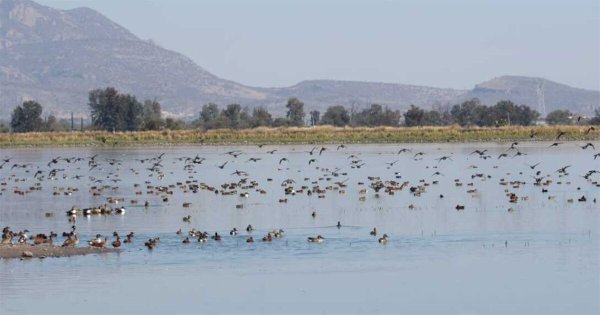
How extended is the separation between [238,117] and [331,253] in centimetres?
11819

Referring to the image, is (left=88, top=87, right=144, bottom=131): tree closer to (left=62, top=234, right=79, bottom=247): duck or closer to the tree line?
the tree line

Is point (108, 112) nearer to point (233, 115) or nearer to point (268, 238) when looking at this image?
point (233, 115)

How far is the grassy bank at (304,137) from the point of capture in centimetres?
9662

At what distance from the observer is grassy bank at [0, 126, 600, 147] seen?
9662 cm

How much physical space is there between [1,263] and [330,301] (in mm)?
7728

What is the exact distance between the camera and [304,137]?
10119 centimetres

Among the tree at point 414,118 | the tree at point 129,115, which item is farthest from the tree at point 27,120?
the tree at point 414,118

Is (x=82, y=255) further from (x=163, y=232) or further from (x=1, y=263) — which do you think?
(x=163, y=232)

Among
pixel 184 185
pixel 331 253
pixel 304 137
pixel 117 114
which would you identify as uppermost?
pixel 117 114

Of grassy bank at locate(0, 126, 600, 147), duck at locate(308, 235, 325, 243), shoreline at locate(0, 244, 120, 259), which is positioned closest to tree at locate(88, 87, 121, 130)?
grassy bank at locate(0, 126, 600, 147)

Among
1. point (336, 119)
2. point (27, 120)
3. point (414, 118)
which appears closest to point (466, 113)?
point (336, 119)

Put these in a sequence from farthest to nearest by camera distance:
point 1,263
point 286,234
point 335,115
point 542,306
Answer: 1. point 335,115
2. point 286,234
3. point 1,263
4. point 542,306

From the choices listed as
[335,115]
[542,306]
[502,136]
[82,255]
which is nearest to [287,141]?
[502,136]

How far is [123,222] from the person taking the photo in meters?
32.0
